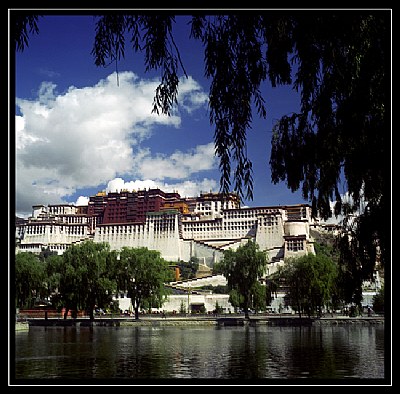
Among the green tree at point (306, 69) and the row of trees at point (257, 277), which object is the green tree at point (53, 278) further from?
the green tree at point (306, 69)

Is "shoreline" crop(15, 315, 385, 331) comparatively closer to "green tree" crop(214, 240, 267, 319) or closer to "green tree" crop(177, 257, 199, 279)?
"green tree" crop(214, 240, 267, 319)

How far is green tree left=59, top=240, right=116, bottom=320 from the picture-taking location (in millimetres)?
24484

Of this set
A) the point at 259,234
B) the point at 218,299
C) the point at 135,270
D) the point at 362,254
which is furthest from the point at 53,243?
the point at 362,254

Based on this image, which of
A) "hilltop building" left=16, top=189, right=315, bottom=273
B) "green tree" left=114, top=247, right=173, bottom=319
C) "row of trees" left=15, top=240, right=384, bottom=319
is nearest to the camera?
"row of trees" left=15, top=240, right=384, bottom=319

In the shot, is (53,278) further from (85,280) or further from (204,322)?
(204,322)

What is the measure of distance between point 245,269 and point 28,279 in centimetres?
1053

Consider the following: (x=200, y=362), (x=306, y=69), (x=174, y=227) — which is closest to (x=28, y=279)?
(x=200, y=362)

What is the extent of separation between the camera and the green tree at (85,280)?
24.5 meters

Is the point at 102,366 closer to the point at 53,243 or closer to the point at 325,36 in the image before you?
the point at 325,36

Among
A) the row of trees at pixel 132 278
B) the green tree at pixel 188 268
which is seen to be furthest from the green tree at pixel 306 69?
the green tree at pixel 188 268

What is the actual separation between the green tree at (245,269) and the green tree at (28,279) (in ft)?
28.6

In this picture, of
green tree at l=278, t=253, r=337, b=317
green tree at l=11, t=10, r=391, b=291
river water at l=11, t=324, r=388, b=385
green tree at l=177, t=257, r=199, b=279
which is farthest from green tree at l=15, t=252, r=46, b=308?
green tree at l=177, t=257, r=199, b=279

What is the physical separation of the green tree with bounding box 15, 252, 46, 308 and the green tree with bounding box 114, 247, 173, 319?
3.95 metres

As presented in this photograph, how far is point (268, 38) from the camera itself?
11.8 ft
